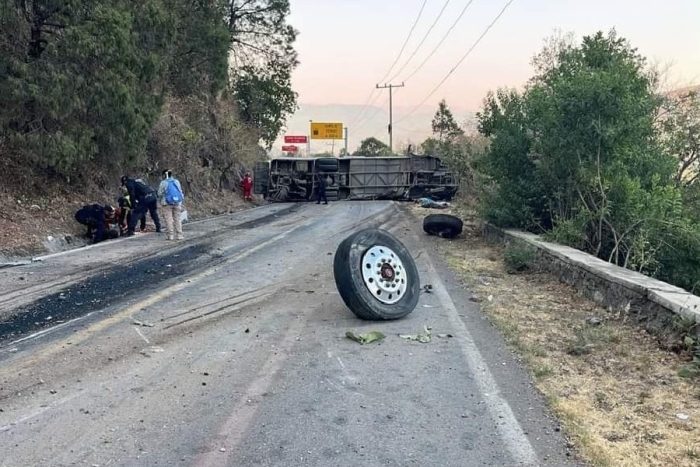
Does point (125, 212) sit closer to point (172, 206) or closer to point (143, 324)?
point (172, 206)

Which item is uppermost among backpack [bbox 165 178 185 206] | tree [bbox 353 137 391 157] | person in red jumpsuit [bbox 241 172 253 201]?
tree [bbox 353 137 391 157]

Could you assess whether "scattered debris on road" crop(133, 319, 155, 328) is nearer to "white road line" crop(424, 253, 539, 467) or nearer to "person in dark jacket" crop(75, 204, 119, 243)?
"white road line" crop(424, 253, 539, 467)

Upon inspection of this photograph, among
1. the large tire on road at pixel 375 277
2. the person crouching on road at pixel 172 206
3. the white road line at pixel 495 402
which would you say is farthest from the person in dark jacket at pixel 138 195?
the white road line at pixel 495 402

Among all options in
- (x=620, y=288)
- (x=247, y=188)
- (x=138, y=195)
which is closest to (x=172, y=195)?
(x=138, y=195)

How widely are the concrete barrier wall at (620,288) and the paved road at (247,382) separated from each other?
61.5 inches

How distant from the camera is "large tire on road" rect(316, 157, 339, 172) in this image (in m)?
30.0

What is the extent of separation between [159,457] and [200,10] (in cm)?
2477

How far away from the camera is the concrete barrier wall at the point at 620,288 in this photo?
18.6 ft

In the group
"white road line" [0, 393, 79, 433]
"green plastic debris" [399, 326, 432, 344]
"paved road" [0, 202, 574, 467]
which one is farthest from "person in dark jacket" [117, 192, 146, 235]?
"white road line" [0, 393, 79, 433]

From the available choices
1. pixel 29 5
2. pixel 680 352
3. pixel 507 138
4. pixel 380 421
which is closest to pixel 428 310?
pixel 680 352

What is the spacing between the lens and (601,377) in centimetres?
488

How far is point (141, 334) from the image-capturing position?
5.83 metres

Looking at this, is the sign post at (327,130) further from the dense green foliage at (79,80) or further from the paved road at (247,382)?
the paved road at (247,382)

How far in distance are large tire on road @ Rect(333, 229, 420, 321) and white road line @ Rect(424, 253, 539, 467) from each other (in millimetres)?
604
